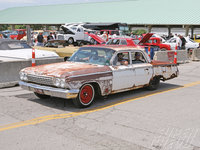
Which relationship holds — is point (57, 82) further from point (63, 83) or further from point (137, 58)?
point (137, 58)

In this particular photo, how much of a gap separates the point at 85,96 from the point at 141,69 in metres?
2.29

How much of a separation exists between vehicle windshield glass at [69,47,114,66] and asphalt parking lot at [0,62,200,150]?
110cm

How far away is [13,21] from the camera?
64562mm

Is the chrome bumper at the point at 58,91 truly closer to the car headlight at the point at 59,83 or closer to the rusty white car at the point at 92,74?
the rusty white car at the point at 92,74

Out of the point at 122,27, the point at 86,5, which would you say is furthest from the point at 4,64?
the point at 86,5

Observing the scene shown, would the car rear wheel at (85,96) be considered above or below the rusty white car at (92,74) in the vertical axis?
below

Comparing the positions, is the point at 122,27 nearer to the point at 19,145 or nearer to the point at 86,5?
the point at 86,5

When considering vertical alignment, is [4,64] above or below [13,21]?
below

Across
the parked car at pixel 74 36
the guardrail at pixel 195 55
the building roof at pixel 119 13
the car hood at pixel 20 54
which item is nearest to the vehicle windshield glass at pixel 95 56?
the car hood at pixel 20 54

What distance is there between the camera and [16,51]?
12.0 m

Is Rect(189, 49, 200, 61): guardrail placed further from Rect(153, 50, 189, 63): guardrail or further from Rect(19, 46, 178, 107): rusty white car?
Rect(19, 46, 178, 107): rusty white car

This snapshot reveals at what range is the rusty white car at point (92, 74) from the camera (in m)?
6.77

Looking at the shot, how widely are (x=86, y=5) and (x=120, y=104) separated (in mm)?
57627

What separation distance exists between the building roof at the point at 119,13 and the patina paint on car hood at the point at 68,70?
3325 cm
